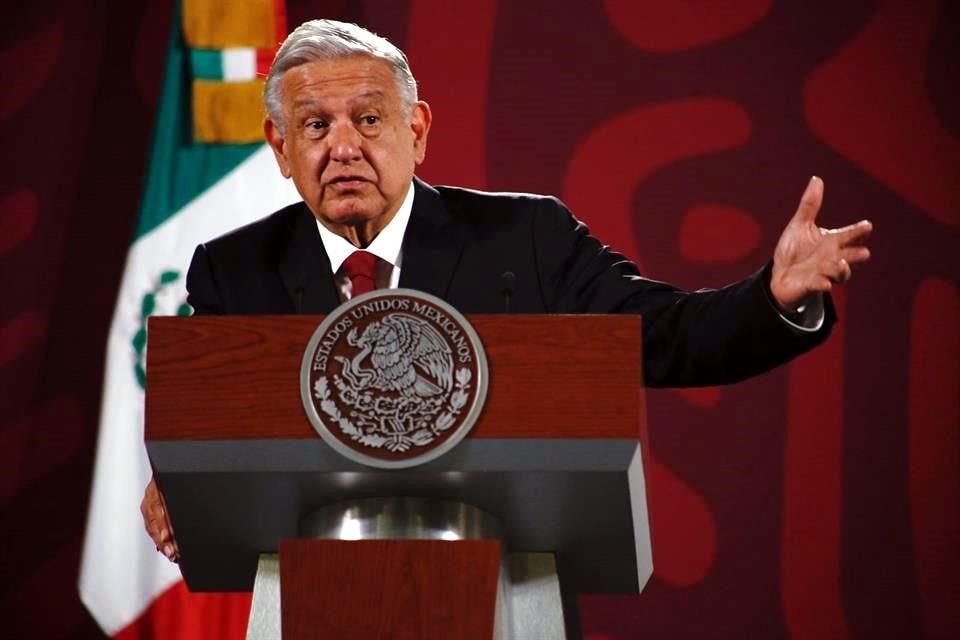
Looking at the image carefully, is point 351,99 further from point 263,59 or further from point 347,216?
point 263,59

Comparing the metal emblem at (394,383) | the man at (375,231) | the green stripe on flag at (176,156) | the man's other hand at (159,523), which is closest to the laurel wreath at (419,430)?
the metal emblem at (394,383)

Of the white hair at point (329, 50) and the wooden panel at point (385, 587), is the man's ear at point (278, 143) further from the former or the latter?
the wooden panel at point (385, 587)

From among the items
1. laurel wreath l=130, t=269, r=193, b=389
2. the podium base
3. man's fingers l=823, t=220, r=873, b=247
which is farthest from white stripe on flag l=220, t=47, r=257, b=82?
man's fingers l=823, t=220, r=873, b=247

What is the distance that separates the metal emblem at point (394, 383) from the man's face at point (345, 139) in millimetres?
598

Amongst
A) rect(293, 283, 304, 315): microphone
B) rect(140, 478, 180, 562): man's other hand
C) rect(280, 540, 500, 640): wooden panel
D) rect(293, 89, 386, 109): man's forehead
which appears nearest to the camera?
rect(280, 540, 500, 640): wooden panel

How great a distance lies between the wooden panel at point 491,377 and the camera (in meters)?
1.55

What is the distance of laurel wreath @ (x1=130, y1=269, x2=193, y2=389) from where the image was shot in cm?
380

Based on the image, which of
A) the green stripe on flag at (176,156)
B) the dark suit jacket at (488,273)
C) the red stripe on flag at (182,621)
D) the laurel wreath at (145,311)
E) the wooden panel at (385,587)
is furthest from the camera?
the green stripe on flag at (176,156)

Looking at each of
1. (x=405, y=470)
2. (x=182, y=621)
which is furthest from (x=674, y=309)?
(x=182, y=621)

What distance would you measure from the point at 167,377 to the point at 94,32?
266 centimetres

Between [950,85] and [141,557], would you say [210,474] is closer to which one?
[141,557]

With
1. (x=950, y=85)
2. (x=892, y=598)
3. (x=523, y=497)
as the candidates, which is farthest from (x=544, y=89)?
(x=523, y=497)

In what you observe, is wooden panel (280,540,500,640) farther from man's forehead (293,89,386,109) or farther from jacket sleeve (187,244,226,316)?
man's forehead (293,89,386,109)

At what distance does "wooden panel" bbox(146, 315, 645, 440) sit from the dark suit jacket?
36 centimetres
